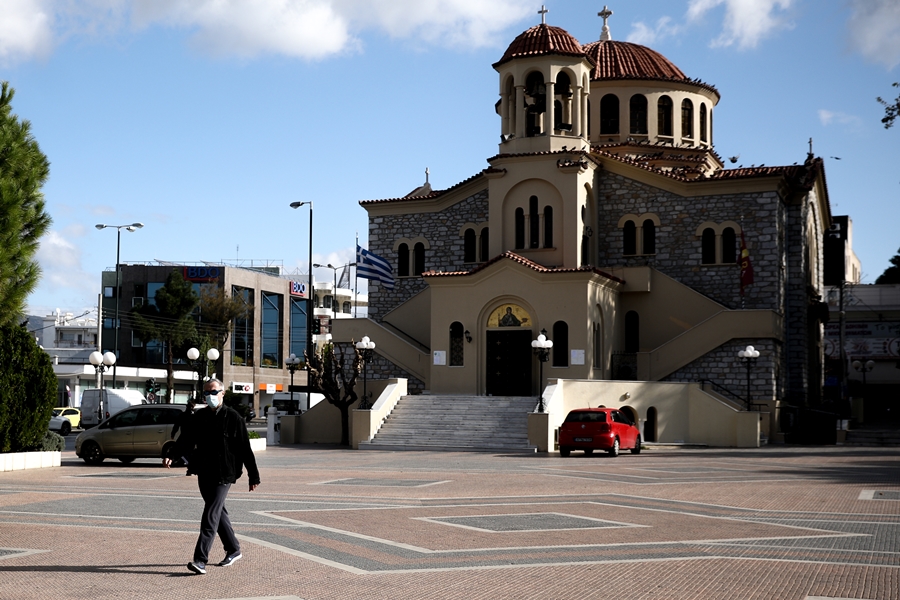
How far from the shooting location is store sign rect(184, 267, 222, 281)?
79938 millimetres

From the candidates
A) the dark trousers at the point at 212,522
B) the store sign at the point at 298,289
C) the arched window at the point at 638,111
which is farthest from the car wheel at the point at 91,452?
the store sign at the point at 298,289

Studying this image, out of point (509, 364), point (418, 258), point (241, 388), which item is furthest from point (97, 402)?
point (241, 388)

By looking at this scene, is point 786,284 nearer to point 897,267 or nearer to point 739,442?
point 739,442

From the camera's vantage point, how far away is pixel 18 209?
17.3m

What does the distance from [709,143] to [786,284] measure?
7864mm

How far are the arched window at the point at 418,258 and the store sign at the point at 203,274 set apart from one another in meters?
38.7

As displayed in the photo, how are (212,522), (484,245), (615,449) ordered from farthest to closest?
(484,245), (615,449), (212,522)

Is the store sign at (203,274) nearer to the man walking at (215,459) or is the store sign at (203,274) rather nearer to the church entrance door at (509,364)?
the church entrance door at (509,364)

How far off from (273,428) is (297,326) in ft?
176

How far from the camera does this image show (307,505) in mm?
15328

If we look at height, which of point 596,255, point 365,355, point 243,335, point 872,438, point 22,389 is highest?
point 596,255

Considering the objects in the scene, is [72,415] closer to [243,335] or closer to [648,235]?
[648,235]

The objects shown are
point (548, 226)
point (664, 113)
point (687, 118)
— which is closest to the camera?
point (548, 226)

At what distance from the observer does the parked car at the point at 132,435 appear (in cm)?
2506
